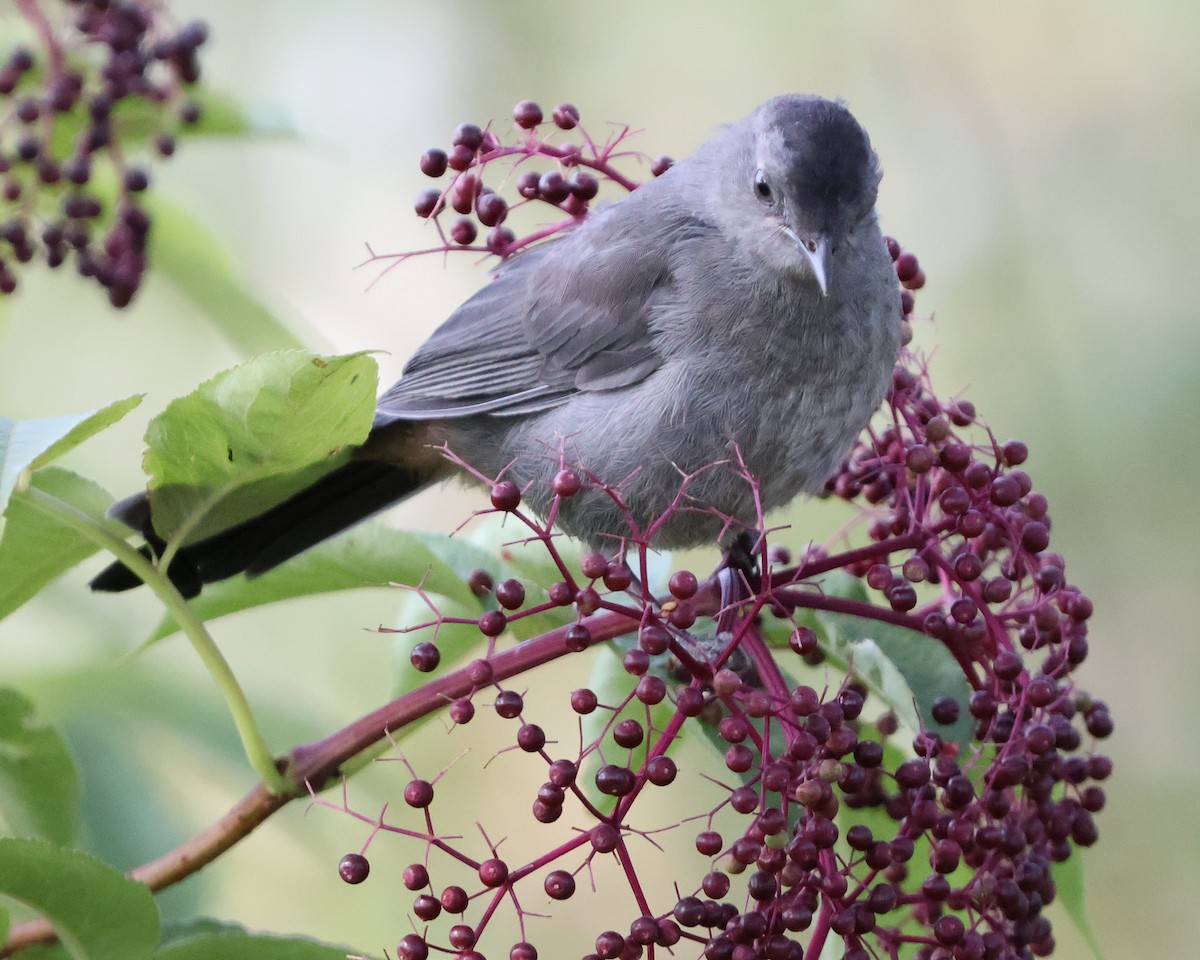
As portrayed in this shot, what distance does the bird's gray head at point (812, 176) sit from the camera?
2668mm

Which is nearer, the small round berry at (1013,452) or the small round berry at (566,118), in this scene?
the small round berry at (1013,452)

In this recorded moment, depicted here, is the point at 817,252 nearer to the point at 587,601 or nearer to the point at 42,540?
the point at 587,601

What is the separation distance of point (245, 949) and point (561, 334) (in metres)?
1.77

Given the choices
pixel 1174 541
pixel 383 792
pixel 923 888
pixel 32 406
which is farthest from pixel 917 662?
pixel 32 406

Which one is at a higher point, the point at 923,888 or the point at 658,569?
the point at 658,569

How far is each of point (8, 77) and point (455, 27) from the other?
4.72 m

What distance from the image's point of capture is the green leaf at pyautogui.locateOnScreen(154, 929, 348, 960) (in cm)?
168

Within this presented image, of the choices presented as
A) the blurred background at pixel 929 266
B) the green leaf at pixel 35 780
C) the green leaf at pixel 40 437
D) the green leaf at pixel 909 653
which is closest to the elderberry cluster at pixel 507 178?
the green leaf at pixel 909 653

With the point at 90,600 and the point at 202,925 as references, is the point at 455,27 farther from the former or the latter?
the point at 202,925

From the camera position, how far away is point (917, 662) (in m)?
2.08

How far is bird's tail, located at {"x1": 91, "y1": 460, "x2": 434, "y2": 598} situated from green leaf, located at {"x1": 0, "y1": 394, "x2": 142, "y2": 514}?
0.39 m

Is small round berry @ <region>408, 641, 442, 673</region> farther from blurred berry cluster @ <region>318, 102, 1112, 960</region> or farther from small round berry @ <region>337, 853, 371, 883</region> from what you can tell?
small round berry @ <region>337, 853, 371, 883</region>

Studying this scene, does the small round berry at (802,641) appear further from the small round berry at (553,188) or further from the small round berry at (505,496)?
the small round berry at (553,188)

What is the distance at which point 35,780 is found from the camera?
1992 millimetres
